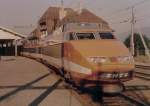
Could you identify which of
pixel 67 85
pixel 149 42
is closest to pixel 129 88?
pixel 67 85

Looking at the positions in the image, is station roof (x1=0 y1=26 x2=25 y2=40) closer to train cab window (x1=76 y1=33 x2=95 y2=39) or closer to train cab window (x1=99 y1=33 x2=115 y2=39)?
train cab window (x1=76 y1=33 x2=95 y2=39)

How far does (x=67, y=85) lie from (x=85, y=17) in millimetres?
59877

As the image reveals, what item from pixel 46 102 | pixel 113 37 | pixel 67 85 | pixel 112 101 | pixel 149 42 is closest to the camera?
pixel 46 102

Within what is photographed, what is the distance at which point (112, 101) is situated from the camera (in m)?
11.9

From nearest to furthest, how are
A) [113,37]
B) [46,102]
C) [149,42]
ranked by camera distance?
[46,102] < [113,37] < [149,42]

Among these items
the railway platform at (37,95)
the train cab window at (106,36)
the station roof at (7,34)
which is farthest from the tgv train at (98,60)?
the station roof at (7,34)

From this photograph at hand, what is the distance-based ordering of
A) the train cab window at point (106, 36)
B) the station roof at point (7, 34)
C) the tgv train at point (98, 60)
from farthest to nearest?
the station roof at point (7, 34) → the train cab window at point (106, 36) → the tgv train at point (98, 60)

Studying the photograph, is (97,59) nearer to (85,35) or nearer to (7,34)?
(85,35)

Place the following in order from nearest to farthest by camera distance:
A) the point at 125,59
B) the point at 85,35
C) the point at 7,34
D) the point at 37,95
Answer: the point at 125,59 < the point at 37,95 < the point at 85,35 < the point at 7,34

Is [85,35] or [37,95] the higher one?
[85,35]

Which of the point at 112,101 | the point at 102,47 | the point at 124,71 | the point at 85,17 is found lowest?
the point at 112,101

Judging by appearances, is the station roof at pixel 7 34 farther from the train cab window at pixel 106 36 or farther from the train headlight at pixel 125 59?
the train headlight at pixel 125 59

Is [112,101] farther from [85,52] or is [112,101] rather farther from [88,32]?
[88,32]

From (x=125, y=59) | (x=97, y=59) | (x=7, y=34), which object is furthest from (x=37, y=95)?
(x=7, y=34)
